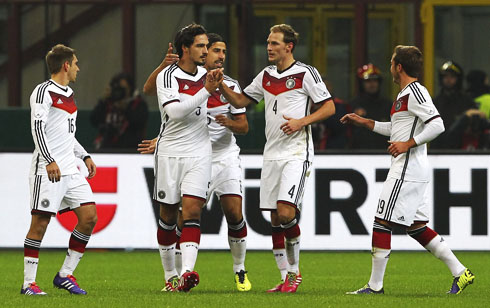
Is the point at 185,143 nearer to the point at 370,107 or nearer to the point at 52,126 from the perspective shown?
the point at 52,126

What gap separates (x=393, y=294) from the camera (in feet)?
32.9

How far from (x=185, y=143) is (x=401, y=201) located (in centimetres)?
170

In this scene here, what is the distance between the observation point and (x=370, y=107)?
1597 centimetres

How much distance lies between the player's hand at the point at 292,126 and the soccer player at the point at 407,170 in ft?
1.11

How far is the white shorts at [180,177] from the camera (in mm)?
9891

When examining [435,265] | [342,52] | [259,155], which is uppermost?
[342,52]

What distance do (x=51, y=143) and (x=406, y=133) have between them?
2682 millimetres

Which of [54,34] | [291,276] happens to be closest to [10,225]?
[54,34]

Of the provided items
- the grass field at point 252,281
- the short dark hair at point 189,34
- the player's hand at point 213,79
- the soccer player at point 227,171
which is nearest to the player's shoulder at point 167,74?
the short dark hair at point 189,34

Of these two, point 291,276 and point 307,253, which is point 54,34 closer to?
point 307,253

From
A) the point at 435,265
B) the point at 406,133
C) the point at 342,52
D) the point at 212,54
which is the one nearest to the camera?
the point at 406,133

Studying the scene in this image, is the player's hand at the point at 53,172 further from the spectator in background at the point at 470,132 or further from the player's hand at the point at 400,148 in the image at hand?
the spectator in background at the point at 470,132

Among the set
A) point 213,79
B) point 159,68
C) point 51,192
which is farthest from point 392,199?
point 51,192

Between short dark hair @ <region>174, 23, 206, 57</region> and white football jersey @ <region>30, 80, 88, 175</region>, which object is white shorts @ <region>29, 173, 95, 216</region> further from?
short dark hair @ <region>174, 23, 206, 57</region>
